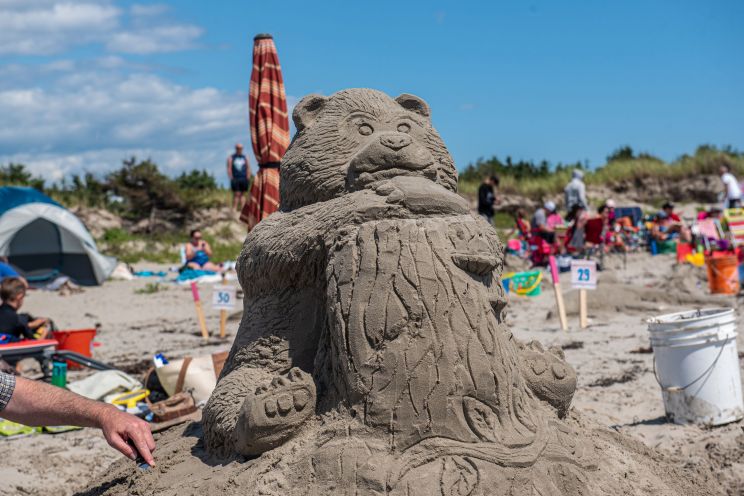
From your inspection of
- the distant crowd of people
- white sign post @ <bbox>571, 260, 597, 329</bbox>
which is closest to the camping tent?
the distant crowd of people

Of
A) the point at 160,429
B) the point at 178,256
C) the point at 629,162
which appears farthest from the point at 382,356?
the point at 629,162

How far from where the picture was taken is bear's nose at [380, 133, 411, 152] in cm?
279

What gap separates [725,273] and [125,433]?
9.05 meters

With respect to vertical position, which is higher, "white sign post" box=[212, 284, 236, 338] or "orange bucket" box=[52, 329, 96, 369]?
"white sign post" box=[212, 284, 236, 338]

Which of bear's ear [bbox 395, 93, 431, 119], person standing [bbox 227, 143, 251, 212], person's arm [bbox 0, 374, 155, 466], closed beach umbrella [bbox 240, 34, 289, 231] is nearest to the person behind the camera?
person's arm [bbox 0, 374, 155, 466]

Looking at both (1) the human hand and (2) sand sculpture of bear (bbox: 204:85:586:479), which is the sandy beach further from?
Answer: (1) the human hand

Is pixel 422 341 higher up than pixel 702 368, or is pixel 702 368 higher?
pixel 422 341

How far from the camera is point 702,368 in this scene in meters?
4.88

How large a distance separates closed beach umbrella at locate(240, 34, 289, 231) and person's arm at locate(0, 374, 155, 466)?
10.9ft

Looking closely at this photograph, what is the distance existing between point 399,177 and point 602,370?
165 inches

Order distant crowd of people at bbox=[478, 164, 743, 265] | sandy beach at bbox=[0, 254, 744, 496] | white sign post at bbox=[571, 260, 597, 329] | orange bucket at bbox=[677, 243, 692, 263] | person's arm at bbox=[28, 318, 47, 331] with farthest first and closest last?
distant crowd of people at bbox=[478, 164, 743, 265] < orange bucket at bbox=[677, 243, 692, 263] < white sign post at bbox=[571, 260, 597, 329] < person's arm at bbox=[28, 318, 47, 331] < sandy beach at bbox=[0, 254, 744, 496]

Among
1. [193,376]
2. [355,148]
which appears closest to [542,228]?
[193,376]

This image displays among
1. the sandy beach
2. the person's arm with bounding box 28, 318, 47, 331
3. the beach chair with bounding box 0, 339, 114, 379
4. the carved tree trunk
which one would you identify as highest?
the carved tree trunk

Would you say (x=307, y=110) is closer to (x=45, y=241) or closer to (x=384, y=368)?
(x=384, y=368)
